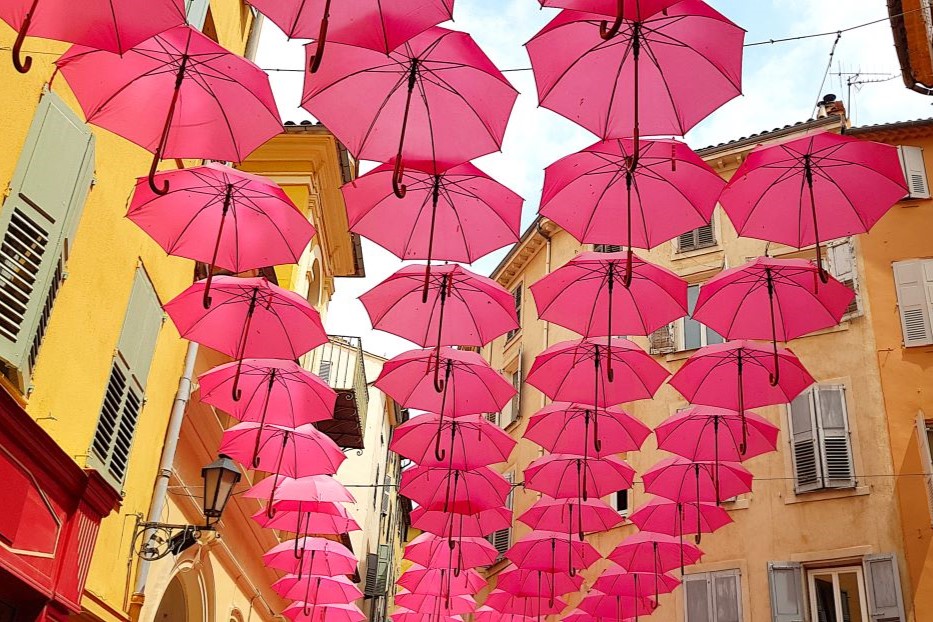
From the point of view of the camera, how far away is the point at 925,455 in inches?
668

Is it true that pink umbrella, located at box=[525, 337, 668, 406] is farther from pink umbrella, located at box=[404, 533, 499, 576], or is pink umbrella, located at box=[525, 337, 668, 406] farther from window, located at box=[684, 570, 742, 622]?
window, located at box=[684, 570, 742, 622]

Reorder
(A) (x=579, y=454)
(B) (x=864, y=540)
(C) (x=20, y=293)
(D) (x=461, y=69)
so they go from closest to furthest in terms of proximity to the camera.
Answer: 1. (C) (x=20, y=293)
2. (D) (x=461, y=69)
3. (A) (x=579, y=454)
4. (B) (x=864, y=540)

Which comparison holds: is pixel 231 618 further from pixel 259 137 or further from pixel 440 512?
pixel 259 137

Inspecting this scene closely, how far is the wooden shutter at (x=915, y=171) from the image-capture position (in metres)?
19.1

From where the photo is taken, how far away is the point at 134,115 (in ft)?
23.9

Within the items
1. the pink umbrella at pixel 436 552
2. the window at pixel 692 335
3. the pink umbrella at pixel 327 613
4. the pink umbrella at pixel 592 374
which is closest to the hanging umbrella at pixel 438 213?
the pink umbrella at pixel 592 374

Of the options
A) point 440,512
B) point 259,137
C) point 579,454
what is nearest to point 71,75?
point 259,137

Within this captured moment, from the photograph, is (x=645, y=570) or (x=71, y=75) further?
(x=645, y=570)

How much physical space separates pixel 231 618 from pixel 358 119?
10901mm

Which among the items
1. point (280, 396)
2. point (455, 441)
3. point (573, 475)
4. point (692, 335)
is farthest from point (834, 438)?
point (280, 396)

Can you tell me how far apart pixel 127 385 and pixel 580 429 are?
616 centimetres

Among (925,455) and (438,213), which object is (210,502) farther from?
(925,455)

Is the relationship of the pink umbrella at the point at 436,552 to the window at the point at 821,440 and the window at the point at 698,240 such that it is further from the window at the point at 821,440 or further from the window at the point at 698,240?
the window at the point at 698,240

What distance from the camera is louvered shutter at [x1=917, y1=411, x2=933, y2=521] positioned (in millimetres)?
16589
